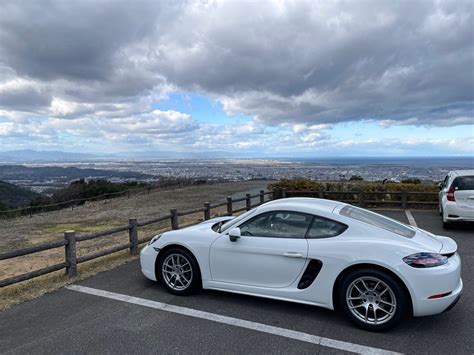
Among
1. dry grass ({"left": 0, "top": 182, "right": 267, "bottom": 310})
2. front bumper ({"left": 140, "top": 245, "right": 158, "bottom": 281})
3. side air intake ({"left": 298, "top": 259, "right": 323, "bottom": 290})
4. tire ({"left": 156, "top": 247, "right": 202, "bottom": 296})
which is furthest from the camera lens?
dry grass ({"left": 0, "top": 182, "right": 267, "bottom": 310})

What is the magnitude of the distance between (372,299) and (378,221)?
1.07 meters

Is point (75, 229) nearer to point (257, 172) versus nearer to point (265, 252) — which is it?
point (265, 252)

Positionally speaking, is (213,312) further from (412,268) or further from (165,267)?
(412,268)

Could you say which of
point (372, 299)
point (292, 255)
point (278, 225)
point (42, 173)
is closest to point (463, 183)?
point (372, 299)

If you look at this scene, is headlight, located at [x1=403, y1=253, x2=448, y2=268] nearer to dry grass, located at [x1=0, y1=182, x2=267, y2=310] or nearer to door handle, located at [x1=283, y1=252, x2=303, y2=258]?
door handle, located at [x1=283, y1=252, x2=303, y2=258]

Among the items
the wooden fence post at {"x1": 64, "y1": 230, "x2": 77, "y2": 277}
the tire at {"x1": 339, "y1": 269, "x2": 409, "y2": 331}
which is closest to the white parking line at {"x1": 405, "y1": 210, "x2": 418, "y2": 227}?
the tire at {"x1": 339, "y1": 269, "x2": 409, "y2": 331}

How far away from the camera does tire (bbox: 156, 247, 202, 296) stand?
4.89 meters

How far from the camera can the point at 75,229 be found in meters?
15.5

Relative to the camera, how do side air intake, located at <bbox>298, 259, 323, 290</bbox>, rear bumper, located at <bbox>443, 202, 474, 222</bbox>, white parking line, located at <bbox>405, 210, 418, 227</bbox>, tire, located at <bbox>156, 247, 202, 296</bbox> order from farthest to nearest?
white parking line, located at <bbox>405, 210, 418, 227</bbox> → rear bumper, located at <bbox>443, 202, 474, 222</bbox> → tire, located at <bbox>156, 247, 202, 296</bbox> → side air intake, located at <bbox>298, 259, 323, 290</bbox>

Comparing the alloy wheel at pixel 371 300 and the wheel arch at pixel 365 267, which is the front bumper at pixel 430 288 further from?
the alloy wheel at pixel 371 300

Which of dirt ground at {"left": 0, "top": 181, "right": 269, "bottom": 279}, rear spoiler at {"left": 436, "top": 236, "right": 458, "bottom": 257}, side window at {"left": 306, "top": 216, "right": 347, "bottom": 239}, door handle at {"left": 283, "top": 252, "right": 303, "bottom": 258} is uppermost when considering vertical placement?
side window at {"left": 306, "top": 216, "right": 347, "bottom": 239}

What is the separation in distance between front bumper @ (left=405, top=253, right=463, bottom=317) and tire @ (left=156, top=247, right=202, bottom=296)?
262cm

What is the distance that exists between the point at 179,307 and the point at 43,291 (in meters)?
2.30

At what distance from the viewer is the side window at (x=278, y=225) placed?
4383mm
